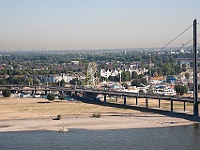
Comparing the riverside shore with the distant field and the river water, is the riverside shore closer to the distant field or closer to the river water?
the distant field

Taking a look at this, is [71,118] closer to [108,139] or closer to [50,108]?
[50,108]

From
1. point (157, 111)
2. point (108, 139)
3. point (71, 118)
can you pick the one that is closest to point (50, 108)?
point (71, 118)

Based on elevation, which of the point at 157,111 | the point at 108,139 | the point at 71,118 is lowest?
the point at 108,139

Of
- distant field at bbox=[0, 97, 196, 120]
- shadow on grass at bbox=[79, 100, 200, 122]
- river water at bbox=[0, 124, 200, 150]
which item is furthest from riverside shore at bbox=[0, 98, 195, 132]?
river water at bbox=[0, 124, 200, 150]

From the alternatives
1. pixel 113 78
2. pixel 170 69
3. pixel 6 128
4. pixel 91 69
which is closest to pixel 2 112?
pixel 6 128

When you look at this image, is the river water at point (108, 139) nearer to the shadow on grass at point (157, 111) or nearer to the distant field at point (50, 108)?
the shadow on grass at point (157, 111)

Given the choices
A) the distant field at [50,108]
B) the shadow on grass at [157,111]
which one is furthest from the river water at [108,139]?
the distant field at [50,108]

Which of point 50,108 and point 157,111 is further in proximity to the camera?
point 50,108

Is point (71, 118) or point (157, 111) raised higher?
point (157, 111)
